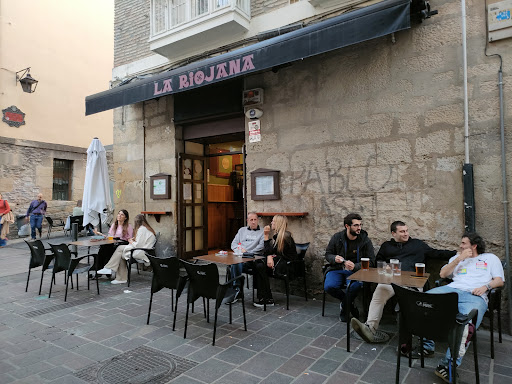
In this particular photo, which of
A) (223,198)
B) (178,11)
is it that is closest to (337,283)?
(223,198)

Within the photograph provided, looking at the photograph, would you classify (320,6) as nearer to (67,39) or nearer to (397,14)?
(397,14)

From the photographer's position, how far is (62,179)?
13688 mm

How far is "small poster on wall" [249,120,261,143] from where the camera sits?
19.0ft

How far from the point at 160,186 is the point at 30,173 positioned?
8147 mm

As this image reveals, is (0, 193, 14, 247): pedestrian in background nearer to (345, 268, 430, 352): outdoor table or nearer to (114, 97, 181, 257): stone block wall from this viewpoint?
(114, 97, 181, 257): stone block wall

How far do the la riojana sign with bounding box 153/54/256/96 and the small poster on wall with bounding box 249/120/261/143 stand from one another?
1030 mm

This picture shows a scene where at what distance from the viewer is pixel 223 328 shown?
13.0 ft

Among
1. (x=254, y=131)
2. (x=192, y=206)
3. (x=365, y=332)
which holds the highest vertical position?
(x=254, y=131)

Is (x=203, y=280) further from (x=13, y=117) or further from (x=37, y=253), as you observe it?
(x=13, y=117)

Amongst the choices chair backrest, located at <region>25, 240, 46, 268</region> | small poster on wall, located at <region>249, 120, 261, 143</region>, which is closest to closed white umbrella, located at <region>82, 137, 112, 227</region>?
chair backrest, located at <region>25, 240, 46, 268</region>

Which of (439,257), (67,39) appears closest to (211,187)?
(439,257)

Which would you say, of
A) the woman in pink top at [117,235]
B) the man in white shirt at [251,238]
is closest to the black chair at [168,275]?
the man in white shirt at [251,238]

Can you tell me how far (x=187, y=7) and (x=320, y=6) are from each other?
2.76 meters

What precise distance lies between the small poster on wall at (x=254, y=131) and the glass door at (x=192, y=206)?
1.87 metres
